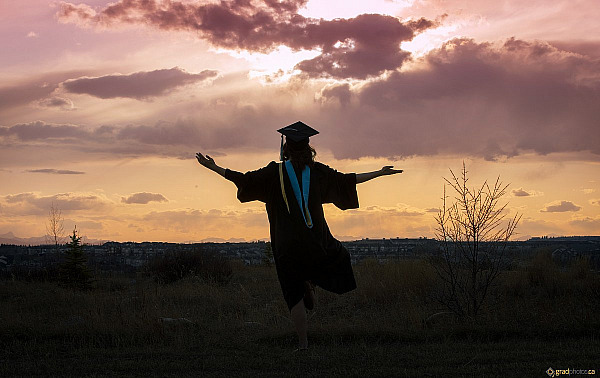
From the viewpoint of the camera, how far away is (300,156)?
25.5 ft

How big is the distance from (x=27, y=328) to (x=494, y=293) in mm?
9088

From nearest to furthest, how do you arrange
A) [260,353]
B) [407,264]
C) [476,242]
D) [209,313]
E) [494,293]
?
[260,353] → [476,242] → [209,313] → [494,293] → [407,264]

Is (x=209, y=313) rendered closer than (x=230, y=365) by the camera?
No

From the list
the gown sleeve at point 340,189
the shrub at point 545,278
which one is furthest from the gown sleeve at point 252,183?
the shrub at point 545,278

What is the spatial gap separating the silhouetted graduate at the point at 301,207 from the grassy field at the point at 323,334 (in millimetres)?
827

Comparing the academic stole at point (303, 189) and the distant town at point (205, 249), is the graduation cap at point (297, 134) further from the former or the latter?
the distant town at point (205, 249)

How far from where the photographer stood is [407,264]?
16.2m

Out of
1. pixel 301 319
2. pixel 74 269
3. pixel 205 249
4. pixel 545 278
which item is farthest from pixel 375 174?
pixel 205 249

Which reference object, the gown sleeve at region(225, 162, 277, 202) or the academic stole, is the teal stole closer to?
the academic stole

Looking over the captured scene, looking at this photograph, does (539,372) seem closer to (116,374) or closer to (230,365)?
(230,365)

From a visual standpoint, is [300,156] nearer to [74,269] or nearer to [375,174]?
[375,174]

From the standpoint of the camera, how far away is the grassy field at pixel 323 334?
22.6 feet

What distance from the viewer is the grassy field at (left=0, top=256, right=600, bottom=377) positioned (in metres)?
6.89

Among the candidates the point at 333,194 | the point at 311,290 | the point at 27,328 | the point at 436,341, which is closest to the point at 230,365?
the point at 311,290
